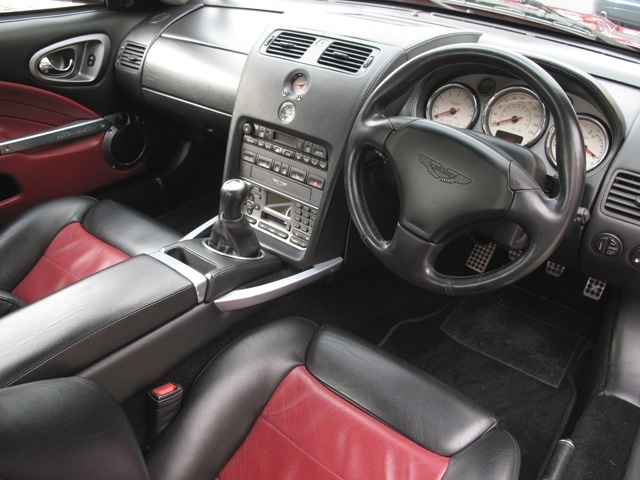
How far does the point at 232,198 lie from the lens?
136cm

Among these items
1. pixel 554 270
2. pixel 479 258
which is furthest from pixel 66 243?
pixel 554 270

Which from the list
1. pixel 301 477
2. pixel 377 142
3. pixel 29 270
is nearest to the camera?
pixel 301 477

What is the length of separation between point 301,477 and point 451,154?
69 cm

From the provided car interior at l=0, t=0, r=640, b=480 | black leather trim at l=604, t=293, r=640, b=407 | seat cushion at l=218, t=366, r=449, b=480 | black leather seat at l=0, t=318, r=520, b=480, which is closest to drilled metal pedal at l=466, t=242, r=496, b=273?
car interior at l=0, t=0, r=640, b=480

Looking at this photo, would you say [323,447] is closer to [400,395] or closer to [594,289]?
[400,395]

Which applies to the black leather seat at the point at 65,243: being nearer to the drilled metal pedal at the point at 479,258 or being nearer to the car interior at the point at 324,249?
the car interior at the point at 324,249

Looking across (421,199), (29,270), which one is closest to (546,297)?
(421,199)

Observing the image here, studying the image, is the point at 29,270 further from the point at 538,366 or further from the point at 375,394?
the point at 538,366

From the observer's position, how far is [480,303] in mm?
2109

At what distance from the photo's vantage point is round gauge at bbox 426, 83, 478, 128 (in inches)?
56.4

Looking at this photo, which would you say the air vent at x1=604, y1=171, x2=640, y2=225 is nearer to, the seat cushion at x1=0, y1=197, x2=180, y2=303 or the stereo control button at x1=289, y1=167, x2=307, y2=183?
the stereo control button at x1=289, y1=167, x2=307, y2=183

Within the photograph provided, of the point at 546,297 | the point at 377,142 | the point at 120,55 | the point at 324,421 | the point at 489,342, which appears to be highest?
the point at 377,142

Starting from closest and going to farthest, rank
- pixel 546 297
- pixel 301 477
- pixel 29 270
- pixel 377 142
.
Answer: pixel 301 477 < pixel 377 142 < pixel 29 270 < pixel 546 297

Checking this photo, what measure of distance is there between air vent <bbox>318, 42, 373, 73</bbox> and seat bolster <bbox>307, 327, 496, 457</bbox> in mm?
704
